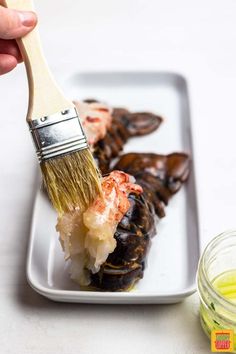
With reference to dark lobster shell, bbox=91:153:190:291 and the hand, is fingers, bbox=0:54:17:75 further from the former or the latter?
dark lobster shell, bbox=91:153:190:291

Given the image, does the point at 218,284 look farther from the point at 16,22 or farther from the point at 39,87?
the point at 16,22

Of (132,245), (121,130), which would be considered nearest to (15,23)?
(132,245)

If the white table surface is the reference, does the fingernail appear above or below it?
above

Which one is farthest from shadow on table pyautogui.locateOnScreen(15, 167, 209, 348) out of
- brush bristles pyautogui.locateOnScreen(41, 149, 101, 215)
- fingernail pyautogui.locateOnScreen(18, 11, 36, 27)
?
fingernail pyautogui.locateOnScreen(18, 11, 36, 27)

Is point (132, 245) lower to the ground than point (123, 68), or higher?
lower

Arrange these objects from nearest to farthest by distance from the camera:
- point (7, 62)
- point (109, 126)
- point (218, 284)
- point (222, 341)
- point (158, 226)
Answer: point (222, 341) < point (218, 284) < point (7, 62) < point (158, 226) < point (109, 126)

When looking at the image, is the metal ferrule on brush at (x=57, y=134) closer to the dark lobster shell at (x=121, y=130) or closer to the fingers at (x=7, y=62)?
the fingers at (x=7, y=62)
